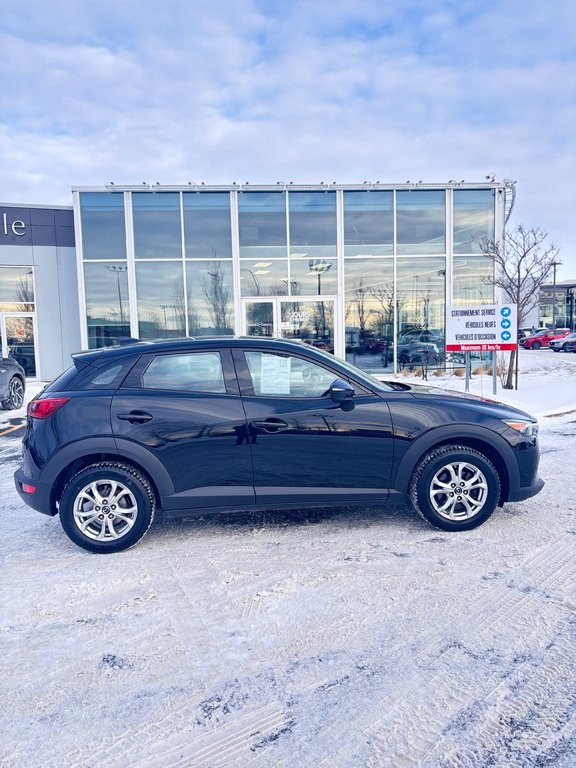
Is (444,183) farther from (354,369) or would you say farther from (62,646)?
(62,646)

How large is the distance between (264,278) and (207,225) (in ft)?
7.75

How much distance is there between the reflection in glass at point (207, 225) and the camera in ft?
53.0

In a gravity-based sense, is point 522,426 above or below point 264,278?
below

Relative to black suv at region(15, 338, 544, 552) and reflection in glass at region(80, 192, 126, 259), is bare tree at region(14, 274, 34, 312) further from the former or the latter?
black suv at region(15, 338, 544, 552)

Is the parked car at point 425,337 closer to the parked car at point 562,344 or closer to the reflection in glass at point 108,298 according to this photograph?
the reflection in glass at point 108,298

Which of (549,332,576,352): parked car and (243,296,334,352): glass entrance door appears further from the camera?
(549,332,576,352): parked car

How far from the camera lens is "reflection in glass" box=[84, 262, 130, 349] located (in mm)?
16297

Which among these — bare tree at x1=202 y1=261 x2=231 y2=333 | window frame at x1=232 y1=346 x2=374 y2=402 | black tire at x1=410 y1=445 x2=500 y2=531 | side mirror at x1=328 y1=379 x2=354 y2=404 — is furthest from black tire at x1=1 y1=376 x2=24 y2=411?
black tire at x1=410 y1=445 x2=500 y2=531

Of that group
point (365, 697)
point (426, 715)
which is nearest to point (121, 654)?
point (365, 697)

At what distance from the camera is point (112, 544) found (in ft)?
13.4

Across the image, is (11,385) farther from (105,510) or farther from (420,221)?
(420,221)

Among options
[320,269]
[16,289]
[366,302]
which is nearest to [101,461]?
[320,269]

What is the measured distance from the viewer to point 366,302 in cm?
1659

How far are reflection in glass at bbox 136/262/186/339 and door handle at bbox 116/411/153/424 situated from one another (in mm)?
12553
